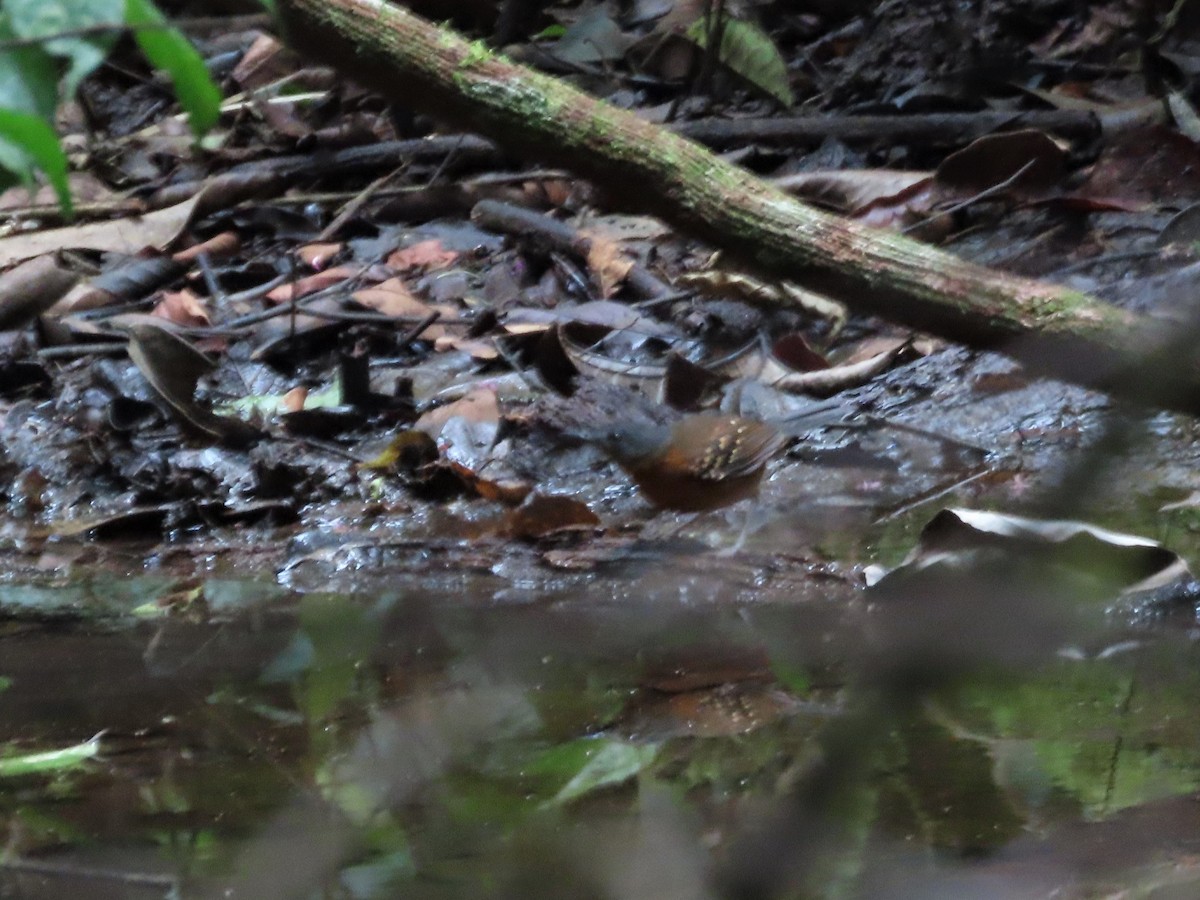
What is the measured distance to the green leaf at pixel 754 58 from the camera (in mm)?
5281

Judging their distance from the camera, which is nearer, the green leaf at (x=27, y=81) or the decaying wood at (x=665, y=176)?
the green leaf at (x=27, y=81)

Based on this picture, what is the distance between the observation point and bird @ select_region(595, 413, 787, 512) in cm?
288

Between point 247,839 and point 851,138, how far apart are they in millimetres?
3649

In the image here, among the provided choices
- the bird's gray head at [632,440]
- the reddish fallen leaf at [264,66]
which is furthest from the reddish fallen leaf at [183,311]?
the reddish fallen leaf at [264,66]

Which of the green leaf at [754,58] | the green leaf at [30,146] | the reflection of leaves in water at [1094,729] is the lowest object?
the green leaf at [754,58]

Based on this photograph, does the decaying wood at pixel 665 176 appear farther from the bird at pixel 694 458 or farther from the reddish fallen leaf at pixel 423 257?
the reddish fallen leaf at pixel 423 257

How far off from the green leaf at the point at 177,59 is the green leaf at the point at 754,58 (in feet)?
14.6

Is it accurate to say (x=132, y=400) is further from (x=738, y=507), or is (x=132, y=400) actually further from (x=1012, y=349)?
(x=1012, y=349)

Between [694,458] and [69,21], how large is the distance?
6.56ft

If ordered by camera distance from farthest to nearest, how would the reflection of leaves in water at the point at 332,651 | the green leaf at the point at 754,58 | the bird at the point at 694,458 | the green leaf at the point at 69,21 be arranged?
the green leaf at the point at 754,58 → the bird at the point at 694,458 → the reflection of leaves in water at the point at 332,651 → the green leaf at the point at 69,21

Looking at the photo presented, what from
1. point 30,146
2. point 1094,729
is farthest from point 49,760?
point 1094,729

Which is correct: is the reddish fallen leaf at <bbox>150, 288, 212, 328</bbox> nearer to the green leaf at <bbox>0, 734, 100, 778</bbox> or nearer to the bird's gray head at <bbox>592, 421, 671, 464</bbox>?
the bird's gray head at <bbox>592, 421, 671, 464</bbox>

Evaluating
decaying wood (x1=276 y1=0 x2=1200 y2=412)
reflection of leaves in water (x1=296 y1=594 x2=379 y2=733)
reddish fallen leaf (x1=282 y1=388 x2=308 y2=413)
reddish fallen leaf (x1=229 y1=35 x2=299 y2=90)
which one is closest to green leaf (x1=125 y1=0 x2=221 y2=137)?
reflection of leaves in water (x1=296 y1=594 x2=379 y2=733)

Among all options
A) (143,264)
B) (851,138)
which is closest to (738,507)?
(851,138)
